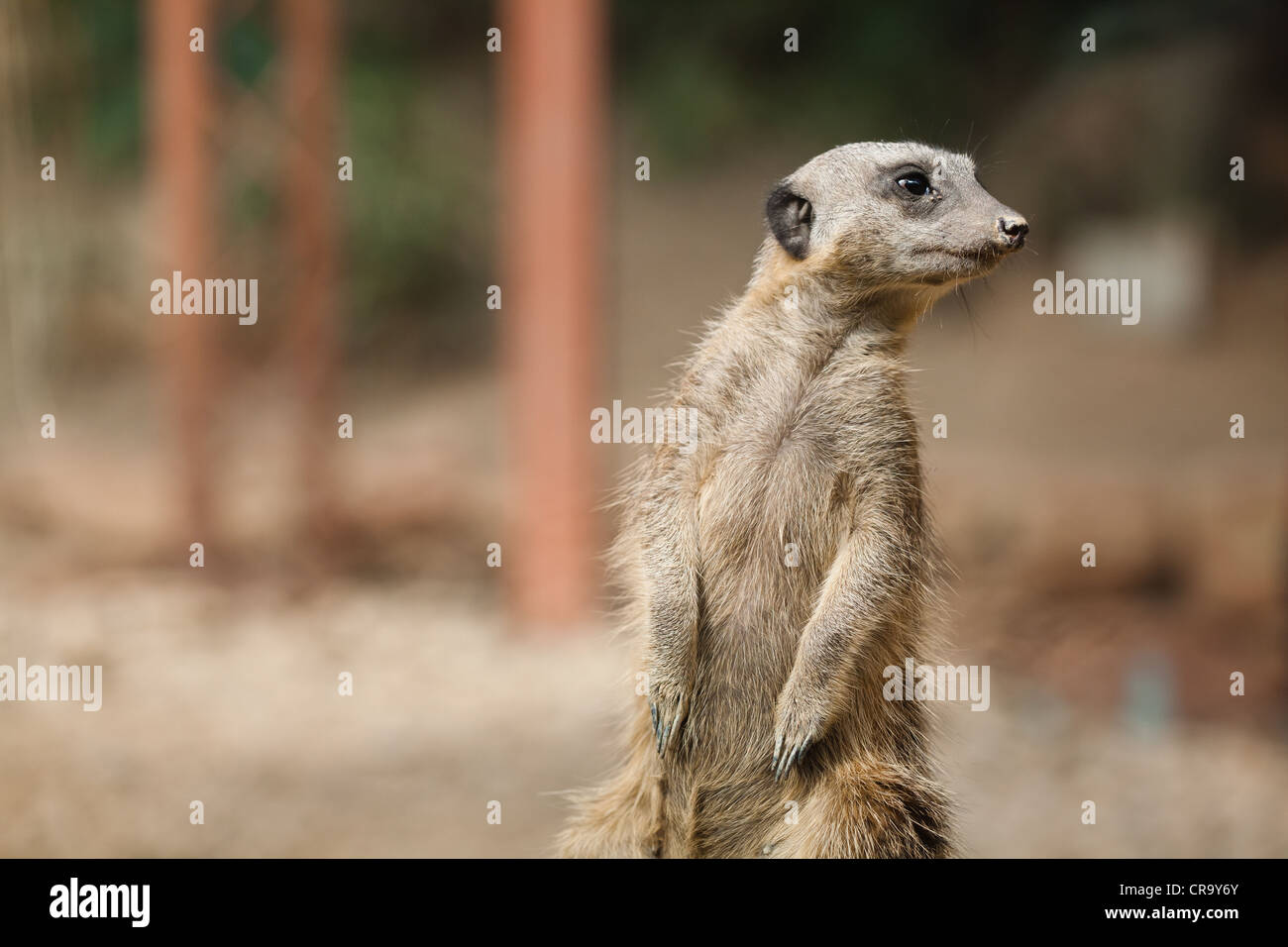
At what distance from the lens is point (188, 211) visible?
27.8 feet

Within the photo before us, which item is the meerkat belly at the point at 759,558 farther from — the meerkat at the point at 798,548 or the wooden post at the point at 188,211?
the wooden post at the point at 188,211

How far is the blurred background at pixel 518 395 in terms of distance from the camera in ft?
20.8

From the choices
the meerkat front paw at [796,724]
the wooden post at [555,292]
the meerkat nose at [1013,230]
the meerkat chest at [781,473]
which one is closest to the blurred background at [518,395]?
the wooden post at [555,292]

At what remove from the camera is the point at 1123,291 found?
43.0ft

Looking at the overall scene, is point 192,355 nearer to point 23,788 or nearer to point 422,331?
point 23,788

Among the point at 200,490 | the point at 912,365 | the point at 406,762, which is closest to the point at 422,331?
the point at 200,490

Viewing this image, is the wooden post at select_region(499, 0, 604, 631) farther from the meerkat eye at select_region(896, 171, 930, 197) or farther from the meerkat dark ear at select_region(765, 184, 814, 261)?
the meerkat eye at select_region(896, 171, 930, 197)

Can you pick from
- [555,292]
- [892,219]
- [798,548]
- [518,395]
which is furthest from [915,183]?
[518,395]

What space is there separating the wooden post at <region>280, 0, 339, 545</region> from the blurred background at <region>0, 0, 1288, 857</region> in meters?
0.03

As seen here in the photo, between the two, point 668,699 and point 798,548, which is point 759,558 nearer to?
point 798,548

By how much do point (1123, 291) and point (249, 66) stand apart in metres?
8.56

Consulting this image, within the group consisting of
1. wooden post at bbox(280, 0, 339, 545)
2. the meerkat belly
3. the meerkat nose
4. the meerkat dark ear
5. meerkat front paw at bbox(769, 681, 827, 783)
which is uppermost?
wooden post at bbox(280, 0, 339, 545)

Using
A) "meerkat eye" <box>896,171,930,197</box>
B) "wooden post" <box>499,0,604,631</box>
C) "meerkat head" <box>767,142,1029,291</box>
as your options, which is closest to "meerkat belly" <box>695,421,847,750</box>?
"meerkat head" <box>767,142,1029,291</box>

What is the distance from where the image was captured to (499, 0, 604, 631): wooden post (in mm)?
7582
